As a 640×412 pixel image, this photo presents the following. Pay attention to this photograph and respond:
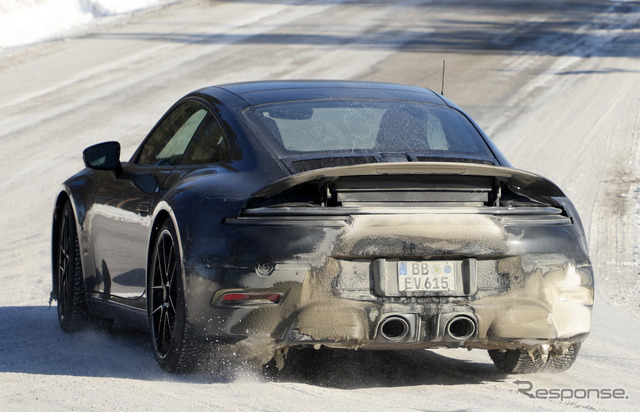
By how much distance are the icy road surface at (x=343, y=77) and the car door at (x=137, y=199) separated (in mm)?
438

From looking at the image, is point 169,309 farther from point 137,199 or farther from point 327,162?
point 327,162

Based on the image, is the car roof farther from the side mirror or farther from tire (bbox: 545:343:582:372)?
tire (bbox: 545:343:582:372)

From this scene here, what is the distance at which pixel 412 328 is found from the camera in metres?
4.83

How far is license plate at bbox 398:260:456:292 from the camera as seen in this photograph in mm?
4816

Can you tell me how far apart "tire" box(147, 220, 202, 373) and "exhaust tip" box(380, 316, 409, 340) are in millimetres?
802

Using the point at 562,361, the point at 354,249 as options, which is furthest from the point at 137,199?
the point at 562,361

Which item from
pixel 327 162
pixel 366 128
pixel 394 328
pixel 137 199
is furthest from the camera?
pixel 137 199

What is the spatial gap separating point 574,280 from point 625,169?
9066 millimetres

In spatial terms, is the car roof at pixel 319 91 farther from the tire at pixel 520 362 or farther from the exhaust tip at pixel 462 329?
the exhaust tip at pixel 462 329

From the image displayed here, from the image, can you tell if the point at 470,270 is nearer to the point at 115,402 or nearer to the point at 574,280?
the point at 574,280

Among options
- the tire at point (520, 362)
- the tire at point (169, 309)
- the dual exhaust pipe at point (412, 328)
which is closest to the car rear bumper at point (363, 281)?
the dual exhaust pipe at point (412, 328)

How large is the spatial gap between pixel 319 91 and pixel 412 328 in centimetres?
160

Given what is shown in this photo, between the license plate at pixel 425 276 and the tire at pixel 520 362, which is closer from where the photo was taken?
the license plate at pixel 425 276

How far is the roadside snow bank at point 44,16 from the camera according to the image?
25219mm
